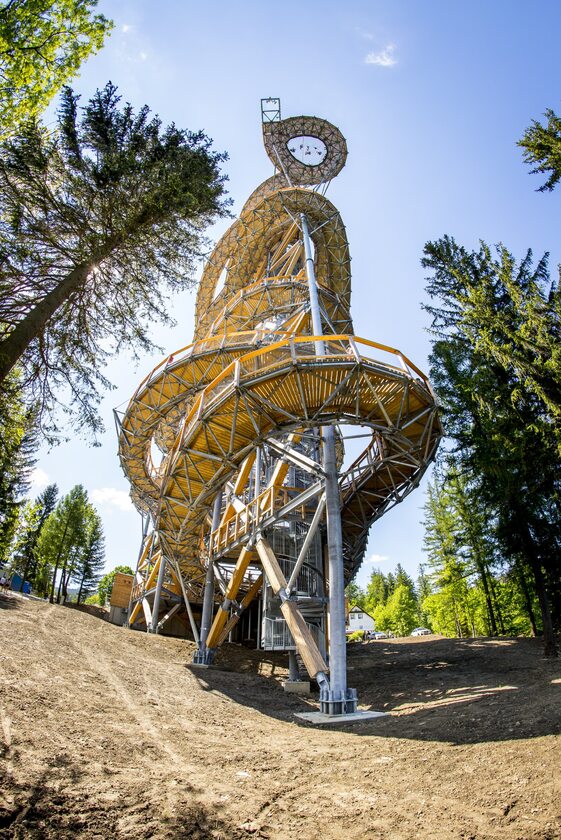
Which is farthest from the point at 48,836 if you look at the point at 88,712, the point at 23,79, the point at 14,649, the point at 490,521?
the point at 490,521

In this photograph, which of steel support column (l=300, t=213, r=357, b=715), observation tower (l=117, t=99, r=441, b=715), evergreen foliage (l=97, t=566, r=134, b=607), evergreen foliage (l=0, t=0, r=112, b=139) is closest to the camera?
evergreen foliage (l=0, t=0, r=112, b=139)

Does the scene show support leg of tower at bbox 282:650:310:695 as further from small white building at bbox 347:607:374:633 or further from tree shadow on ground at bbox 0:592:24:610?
small white building at bbox 347:607:374:633

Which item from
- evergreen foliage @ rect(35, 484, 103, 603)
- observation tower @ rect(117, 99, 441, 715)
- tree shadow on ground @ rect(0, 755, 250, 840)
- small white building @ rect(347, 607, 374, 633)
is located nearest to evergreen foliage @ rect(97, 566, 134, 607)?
evergreen foliage @ rect(35, 484, 103, 603)

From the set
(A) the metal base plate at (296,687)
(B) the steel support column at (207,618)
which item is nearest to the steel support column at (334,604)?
(A) the metal base plate at (296,687)

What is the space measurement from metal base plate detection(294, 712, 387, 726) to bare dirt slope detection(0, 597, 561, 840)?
409mm

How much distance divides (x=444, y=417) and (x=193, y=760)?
1423 cm

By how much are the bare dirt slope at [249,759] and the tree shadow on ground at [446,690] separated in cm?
Result: 8

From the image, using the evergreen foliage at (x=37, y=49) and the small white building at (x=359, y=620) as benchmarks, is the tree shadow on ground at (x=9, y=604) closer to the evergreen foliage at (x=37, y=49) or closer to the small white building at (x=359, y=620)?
the evergreen foliage at (x=37, y=49)

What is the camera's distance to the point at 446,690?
11672 millimetres

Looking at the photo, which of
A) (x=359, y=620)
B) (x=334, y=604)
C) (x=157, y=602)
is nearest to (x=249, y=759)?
(x=334, y=604)

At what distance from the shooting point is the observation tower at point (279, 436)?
11.7 metres

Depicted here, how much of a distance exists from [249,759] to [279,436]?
1011 centimetres

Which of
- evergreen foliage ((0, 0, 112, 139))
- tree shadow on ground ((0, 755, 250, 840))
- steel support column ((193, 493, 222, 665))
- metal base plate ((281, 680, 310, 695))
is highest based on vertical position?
evergreen foliage ((0, 0, 112, 139))

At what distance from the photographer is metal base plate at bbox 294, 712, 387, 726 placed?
926cm
